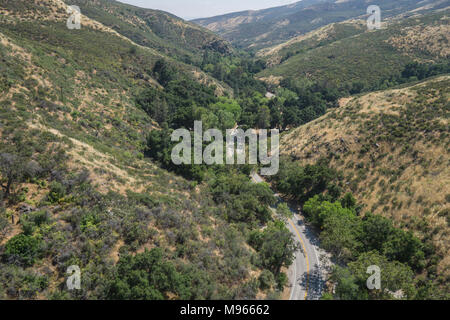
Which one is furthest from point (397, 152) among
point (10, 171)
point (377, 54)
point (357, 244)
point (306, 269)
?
point (377, 54)

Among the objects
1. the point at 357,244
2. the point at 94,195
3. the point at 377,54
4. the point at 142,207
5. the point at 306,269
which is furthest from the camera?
the point at 377,54

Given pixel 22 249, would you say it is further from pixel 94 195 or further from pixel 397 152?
pixel 397 152

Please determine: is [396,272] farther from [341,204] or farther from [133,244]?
[133,244]

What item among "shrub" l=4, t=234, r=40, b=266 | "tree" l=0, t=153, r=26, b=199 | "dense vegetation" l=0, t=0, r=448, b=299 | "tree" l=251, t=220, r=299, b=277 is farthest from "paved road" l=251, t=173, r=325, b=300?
"tree" l=0, t=153, r=26, b=199

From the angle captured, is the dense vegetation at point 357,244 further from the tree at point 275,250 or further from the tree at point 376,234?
the tree at point 275,250

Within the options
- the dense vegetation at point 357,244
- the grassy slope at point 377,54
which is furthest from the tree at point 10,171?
the grassy slope at point 377,54
